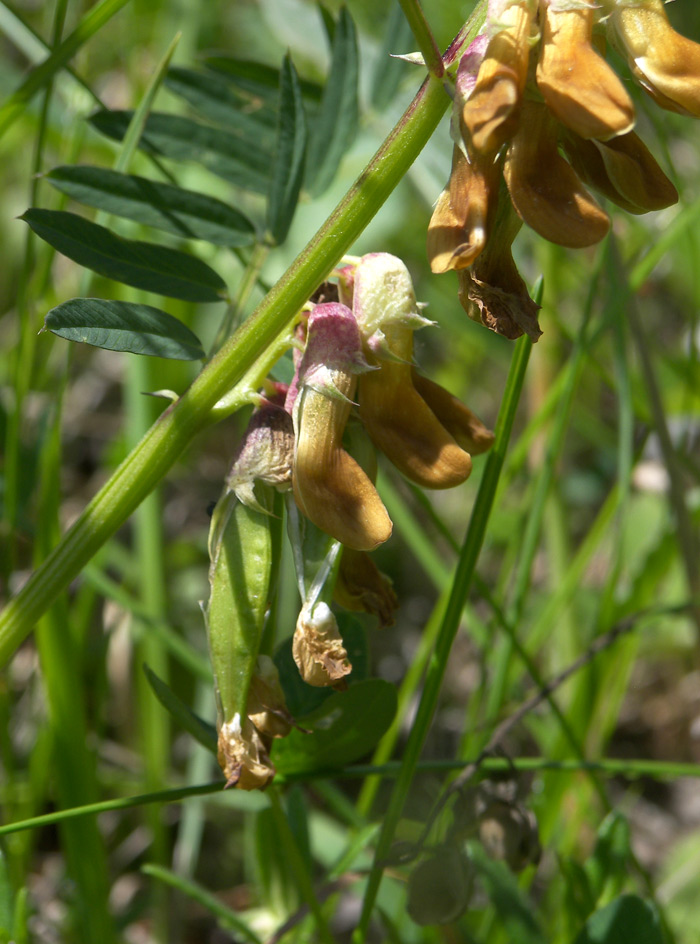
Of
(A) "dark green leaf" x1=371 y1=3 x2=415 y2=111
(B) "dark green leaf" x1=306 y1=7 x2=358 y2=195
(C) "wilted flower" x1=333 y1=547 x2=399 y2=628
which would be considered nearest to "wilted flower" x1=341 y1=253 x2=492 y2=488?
(C) "wilted flower" x1=333 y1=547 x2=399 y2=628

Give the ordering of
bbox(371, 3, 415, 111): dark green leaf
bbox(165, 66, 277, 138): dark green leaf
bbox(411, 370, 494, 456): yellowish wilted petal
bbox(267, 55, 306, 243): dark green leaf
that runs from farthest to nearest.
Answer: bbox(371, 3, 415, 111): dark green leaf < bbox(165, 66, 277, 138): dark green leaf < bbox(267, 55, 306, 243): dark green leaf < bbox(411, 370, 494, 456): yellowish wilted petal

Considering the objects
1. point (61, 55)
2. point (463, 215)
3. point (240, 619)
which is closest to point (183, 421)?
point (240, 619)

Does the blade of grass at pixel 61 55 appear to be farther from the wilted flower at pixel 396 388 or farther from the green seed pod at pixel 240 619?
the green seed pod at pixel 240 619

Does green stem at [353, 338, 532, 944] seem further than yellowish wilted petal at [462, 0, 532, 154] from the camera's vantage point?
Yes

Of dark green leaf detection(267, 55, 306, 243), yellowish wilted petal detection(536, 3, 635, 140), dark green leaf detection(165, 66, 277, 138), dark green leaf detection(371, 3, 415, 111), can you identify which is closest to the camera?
yellowish wilted petal detection(536, 3, 635, 140)

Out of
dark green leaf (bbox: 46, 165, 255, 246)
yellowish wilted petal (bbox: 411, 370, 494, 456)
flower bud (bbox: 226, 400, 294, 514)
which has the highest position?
dark green leaf (bbox: 46, 165, 255, 246)

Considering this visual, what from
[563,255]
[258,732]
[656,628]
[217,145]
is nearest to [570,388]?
[217,145]

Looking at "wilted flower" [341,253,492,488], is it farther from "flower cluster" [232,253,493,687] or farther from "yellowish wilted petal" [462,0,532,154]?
"yellowish wilted petal" [462,0,532,154]

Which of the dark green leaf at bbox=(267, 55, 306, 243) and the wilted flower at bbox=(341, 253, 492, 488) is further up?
the dark green leaf at bbox=(267, 55, 306, 243)

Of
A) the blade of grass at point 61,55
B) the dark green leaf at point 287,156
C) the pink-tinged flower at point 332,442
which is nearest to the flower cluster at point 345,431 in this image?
the pink-tinged flower at point 332,442
